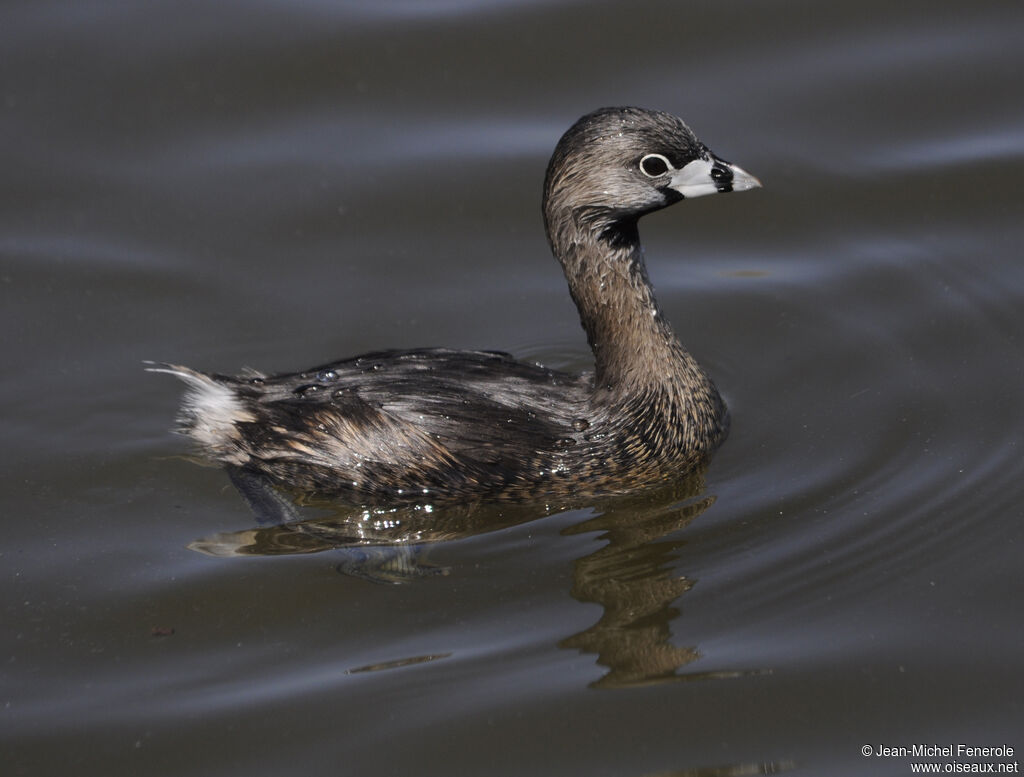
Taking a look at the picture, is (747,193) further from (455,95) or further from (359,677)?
(359,677)

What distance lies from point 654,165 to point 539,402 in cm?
113

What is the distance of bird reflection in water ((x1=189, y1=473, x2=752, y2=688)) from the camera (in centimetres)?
584

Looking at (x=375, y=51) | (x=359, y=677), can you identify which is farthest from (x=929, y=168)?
(x=359, y=677)

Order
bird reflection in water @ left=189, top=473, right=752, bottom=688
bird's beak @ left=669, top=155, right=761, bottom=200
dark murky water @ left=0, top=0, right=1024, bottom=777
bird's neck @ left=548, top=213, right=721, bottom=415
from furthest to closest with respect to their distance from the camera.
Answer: bird's neck @ left=548, top=213, right=721, bottom=415, bird's beak @ left=669, top=155, right=761, bottom=200, bird reflection in water @ left=189, top=473, right=752, bottom=688, dark murky water @ left=0, top=0, right=1024, bottom=777

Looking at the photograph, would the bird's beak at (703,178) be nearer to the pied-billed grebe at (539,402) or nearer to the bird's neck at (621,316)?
the pied-billed grebe at (539,402)

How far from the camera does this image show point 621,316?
691cm

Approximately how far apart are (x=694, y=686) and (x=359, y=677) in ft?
3.96

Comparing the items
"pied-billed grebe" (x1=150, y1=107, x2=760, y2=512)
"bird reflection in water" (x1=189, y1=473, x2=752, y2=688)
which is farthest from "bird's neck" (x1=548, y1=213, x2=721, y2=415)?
"bird reflection in water" (x1=189, y1=473, x2=752, y2=688)

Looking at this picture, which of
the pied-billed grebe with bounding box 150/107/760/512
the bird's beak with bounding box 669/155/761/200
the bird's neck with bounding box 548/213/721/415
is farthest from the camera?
the bird's neck with bounding box 548/213/721/415

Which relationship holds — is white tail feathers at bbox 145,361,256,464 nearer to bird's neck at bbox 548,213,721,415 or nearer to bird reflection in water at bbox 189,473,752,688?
bird reflection in water at bbox 189,473,752,688

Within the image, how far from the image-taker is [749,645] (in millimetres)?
5754

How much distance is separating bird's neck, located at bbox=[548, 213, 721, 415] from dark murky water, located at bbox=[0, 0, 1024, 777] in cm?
46

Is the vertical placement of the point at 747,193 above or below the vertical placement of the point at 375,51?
below

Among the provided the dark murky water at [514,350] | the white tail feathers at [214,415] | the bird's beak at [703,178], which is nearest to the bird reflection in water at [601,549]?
the dark murky water at [514,350]
